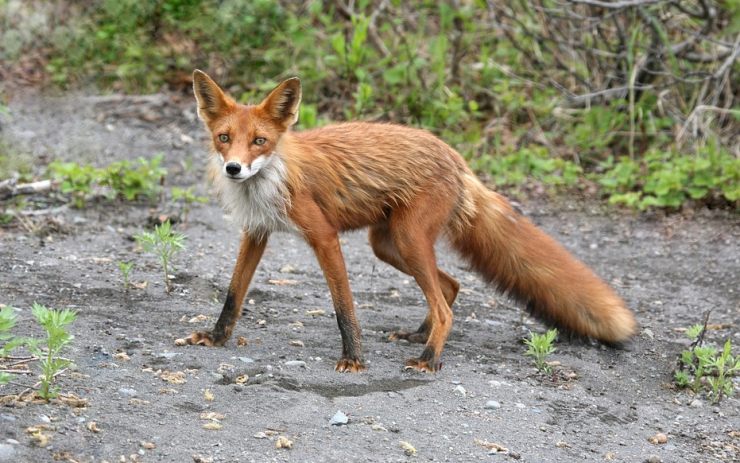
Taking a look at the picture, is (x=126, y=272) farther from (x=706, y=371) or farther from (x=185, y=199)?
(x=706, y=371)

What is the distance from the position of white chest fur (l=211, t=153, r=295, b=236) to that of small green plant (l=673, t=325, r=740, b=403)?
2.26m

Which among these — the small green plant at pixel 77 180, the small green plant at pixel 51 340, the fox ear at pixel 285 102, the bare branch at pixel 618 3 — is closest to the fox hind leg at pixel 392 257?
the fox ear at pixel 285 102

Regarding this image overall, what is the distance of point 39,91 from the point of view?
1079cm

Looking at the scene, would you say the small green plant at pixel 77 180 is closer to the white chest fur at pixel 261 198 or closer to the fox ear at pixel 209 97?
the white chest fur at pixel 261 198

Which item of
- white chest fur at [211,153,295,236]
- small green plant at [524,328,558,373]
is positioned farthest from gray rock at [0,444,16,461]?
small green plant at [524,328,558,373]

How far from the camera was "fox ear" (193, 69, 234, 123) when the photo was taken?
4945mm

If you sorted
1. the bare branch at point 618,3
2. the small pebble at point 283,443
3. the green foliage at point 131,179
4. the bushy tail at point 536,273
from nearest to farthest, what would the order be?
the small pebble at point 283,443
the bushy tail at point 536,273
the green foliage at point 131,179
the bare branch at point 618,3

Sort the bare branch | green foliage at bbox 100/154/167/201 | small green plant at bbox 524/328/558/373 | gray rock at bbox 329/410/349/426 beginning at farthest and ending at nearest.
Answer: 1. the bare branch
2. green foliage at bbox 100/154/167/201
3. small green plant at bbox 524/328/558/373
4. gray rock at bbox 329/410/349/426

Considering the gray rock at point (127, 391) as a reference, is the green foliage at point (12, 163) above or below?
below

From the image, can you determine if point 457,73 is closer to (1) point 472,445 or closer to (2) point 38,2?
(2) point 38,2

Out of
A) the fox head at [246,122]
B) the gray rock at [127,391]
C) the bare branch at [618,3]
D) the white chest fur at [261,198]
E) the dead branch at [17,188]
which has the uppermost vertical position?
the bare branch at [618,3]

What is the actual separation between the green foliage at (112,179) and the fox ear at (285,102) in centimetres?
303

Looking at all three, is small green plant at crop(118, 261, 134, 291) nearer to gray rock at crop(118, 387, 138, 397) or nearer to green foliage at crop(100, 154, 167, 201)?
gray rock at crop(118, 387, 138, 397)

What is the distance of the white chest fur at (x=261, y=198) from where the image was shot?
4973mm
